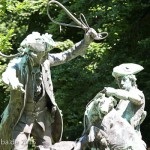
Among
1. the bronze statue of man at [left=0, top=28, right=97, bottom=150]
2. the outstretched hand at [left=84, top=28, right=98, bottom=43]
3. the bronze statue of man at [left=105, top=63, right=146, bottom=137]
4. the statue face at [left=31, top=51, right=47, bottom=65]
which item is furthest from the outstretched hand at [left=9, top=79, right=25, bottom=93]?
the bronze statue of man at [left=105, top=63, right=146, bottom=137]

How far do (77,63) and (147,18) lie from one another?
1.98 meters

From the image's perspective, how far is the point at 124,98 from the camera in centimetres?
801

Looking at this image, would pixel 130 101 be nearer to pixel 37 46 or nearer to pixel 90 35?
pixel 90 35

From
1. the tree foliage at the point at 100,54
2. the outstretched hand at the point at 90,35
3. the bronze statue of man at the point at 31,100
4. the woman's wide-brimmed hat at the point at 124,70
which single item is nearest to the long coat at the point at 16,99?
the bronze statue of man at the point at 31,100

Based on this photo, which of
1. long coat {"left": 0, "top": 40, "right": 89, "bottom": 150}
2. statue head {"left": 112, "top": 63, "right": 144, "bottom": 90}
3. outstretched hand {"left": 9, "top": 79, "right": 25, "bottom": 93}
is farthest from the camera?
statue head {"left": 112, "top": 63, "right": 144, "bottom": 90}

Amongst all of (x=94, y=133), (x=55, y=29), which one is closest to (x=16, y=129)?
(x=94, y=133)

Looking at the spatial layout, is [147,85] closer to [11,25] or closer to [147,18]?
[147,18]

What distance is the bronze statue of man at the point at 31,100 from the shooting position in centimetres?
775

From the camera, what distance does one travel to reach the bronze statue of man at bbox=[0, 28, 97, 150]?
25.4 feet

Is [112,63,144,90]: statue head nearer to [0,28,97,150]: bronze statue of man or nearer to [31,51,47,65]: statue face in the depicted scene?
[0,28,97,150]: bronze statue of man

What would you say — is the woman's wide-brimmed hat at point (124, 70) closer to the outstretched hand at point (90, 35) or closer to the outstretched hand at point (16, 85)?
the outstretched hand at point (90, 35)

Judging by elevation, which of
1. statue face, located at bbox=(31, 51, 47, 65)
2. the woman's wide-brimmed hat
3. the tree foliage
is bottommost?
the tree foliage

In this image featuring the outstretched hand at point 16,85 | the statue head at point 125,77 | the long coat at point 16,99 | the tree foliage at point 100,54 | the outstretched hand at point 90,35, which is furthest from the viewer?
the tree foliage at point 100,54

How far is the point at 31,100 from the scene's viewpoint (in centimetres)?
781
